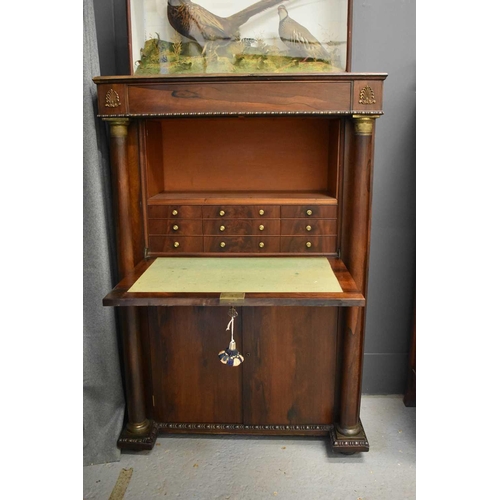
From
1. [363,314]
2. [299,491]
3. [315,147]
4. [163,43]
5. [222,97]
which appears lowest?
[299,491]

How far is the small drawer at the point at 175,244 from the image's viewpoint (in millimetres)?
1931

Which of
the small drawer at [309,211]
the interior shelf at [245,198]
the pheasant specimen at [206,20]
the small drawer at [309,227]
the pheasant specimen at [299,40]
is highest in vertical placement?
the pheasant specimen at [206,20]

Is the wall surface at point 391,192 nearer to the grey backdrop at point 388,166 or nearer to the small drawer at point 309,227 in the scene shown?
the grey backdrop at point 388,166

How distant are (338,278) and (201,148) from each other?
878 millimetres

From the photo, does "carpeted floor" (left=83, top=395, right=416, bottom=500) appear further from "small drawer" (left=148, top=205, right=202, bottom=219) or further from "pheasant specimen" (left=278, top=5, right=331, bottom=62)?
"pheasant specimen" (left=278, top=5, right=331, bottom=62)

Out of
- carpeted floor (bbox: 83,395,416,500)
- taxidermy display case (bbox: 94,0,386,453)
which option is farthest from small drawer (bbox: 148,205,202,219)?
carpeted floor (bbox: 83,395,416,500)

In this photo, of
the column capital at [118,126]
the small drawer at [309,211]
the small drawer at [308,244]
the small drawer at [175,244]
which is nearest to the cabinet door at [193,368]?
the small drawer at [175,244]

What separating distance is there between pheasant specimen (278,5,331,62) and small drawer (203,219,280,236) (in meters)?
0.64

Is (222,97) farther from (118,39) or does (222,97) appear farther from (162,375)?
(162,375)

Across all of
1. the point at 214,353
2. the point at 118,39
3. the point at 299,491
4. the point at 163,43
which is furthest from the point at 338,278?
the point at 118,39

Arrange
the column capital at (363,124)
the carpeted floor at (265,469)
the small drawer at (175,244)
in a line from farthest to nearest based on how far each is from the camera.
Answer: the small drawer at (175,244) < the carpeted floor at (265,469) < the column capital at (363,124)

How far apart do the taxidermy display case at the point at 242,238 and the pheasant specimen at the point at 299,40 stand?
0.07 ft

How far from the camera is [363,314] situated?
1906mm

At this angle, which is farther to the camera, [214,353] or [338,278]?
[214,353]
